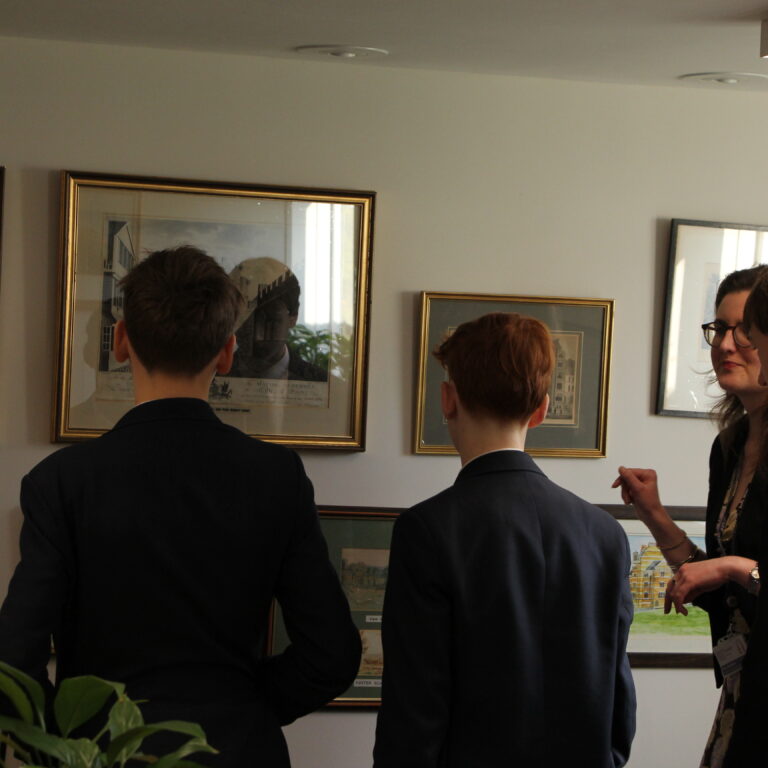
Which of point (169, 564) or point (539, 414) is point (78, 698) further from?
point (539, 414)

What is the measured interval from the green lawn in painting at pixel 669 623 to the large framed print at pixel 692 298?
607 millimetres

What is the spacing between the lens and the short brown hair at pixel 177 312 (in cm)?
152

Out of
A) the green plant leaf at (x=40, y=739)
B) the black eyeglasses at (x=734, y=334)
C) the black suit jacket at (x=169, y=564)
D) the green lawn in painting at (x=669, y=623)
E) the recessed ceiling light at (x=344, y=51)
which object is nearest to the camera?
the green plant leaf at (x=40, y=739)

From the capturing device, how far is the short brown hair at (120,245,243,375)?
1.52 m

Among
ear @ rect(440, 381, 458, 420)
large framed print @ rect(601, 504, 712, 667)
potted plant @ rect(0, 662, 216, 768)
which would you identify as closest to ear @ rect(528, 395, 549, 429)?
ear @ rect(440, 381, 458, 420)

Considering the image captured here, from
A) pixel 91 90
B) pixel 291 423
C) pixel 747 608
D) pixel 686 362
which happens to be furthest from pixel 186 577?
pixel 686 362

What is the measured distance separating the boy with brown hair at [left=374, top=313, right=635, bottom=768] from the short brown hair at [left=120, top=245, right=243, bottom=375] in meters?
0.40

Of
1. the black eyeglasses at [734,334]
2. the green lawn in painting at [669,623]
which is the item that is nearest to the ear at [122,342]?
the black eyeglasses at [734,334]

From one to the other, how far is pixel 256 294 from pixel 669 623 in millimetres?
1584

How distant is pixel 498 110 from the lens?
297 centimetres

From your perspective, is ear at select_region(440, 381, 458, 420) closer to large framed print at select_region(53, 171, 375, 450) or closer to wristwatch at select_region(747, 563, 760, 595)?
wristwatch at select_region(747, 563, 760, 595)

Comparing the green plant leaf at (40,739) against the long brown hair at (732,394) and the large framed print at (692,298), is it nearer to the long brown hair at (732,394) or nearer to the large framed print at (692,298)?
the long brown hair at (732,394)

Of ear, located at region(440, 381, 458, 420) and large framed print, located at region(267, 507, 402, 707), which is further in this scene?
large framed print, located at region(267, 507, 402, 707)

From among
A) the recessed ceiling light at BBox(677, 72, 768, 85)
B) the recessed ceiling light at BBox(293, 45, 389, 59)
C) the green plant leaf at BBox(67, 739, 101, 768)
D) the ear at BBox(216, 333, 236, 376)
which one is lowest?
the green plant leaf at BBox(67, 739, 101, 768)
